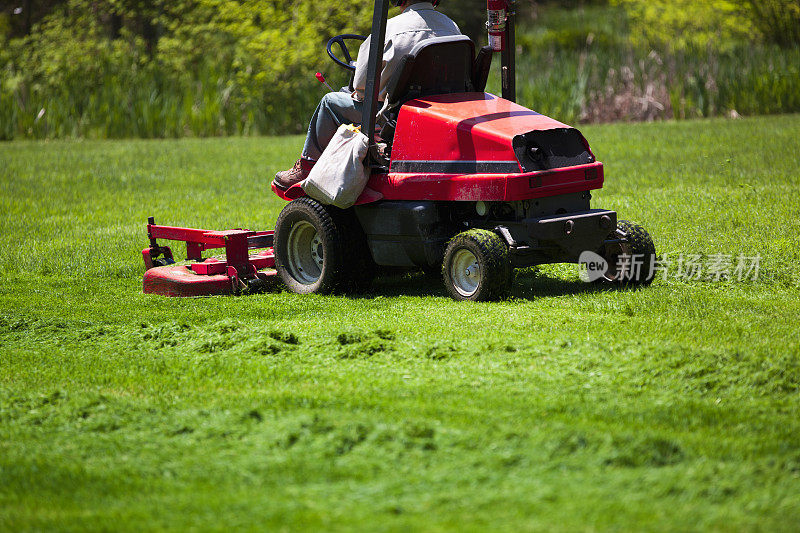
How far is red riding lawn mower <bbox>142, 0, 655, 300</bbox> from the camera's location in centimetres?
622

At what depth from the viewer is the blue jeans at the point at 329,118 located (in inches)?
280

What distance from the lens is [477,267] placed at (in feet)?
20.8

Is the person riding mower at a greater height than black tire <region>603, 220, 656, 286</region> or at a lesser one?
greater

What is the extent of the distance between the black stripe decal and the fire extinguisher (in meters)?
0.94

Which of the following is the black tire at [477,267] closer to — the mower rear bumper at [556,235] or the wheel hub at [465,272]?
the wheel hub at [465,272]

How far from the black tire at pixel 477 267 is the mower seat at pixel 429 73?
41.4 inches

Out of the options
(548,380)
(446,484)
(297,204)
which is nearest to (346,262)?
(297,204)

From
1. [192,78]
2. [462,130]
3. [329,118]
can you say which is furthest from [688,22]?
[462,130]

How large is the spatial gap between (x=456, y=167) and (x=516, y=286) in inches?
41.7

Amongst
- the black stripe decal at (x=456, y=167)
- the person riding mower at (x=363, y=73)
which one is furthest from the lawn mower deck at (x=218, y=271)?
the black stripe decal at (x=456, y=167)

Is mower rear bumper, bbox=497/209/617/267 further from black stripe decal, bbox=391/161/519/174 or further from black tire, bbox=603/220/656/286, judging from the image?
black stripe decal, bbox=391/161/519/174

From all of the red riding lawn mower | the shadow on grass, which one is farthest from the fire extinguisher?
the shadow on grass

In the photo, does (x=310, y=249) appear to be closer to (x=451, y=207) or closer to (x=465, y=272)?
(x=451, y=207)

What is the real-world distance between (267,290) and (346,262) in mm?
782
